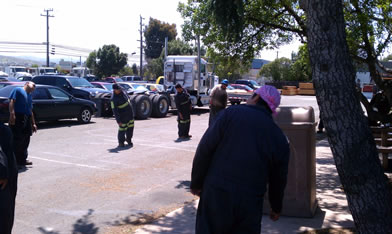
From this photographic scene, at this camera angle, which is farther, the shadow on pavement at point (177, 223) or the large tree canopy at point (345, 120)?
the shadow on pavement at point (177, 223)

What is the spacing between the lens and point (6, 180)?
155 inches

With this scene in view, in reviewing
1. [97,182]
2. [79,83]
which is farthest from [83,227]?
[79,83]

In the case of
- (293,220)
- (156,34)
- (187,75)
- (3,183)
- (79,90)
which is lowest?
(293,220)

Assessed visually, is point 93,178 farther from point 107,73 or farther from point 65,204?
point 107,73

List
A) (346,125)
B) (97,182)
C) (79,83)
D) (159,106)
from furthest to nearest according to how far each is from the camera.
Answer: (79,83) → (159,106) → (97,182) → (346,125)

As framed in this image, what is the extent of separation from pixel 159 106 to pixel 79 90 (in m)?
3.97

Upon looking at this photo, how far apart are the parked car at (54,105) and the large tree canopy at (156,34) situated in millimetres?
56491

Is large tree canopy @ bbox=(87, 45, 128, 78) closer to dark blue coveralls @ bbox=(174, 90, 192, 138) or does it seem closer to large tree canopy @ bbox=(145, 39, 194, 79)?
large tree canopy @ bbox=(145, 39, 194, 79)

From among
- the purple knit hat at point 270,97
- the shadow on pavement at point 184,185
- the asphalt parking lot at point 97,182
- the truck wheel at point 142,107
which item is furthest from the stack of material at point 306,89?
the purple knit hat at point 270,97

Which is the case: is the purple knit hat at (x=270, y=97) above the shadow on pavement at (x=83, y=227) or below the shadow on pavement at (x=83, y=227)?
above

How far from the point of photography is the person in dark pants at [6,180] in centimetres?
391

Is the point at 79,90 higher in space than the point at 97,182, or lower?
higher

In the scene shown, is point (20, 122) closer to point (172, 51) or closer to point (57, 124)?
point (57, 124)

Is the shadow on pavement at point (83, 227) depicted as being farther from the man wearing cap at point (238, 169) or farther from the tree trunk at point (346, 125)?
the tree trunk at point (346, 125)
